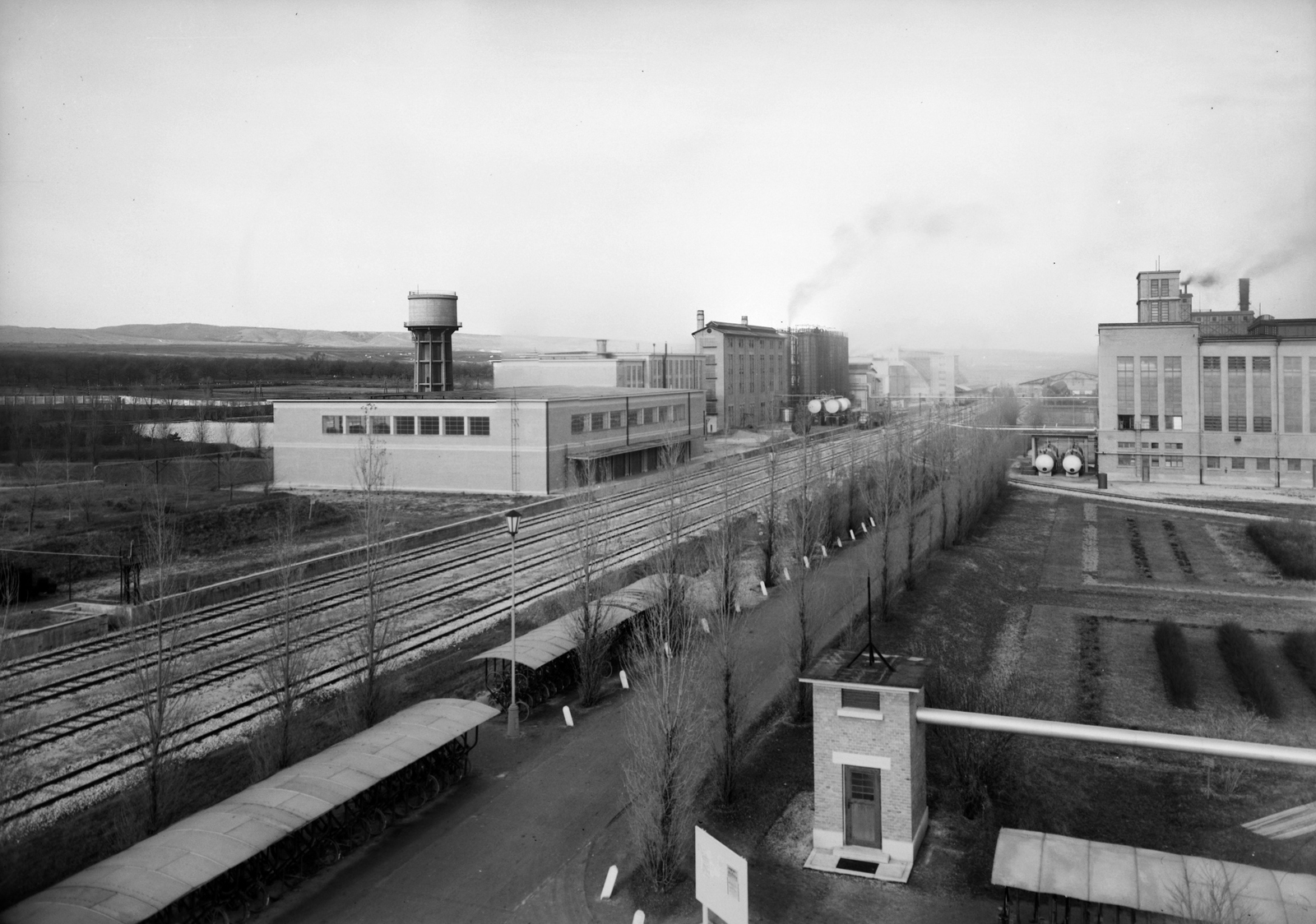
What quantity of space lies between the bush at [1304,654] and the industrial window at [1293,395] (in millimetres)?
20611

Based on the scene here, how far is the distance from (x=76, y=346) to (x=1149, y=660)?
250 ft

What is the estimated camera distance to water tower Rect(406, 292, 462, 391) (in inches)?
1924

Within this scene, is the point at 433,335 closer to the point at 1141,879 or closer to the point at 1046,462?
the point at 1046,462

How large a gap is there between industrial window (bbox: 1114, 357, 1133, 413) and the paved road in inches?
1443

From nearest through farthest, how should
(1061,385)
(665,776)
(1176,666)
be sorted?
1. (665,776)
2. (1176,666)
3. (1061,385)

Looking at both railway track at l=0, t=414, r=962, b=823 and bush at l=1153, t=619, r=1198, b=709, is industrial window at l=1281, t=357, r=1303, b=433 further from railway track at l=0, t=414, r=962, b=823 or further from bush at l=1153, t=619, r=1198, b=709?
bush at l=1153, t=619, r=1198, b=709

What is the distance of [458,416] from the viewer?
42.7 meters

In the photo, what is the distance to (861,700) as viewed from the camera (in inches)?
463

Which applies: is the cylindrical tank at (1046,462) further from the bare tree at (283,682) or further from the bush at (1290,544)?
the bare tree at (283,682)

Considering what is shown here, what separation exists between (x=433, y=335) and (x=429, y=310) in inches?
→ 53.0

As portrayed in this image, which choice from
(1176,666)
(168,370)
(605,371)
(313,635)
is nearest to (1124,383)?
(1176,666)

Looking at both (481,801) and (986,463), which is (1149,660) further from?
(986,463)

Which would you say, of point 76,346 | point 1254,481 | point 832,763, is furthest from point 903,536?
point 76,346

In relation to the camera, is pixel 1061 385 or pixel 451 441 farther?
pixel 1061 385
